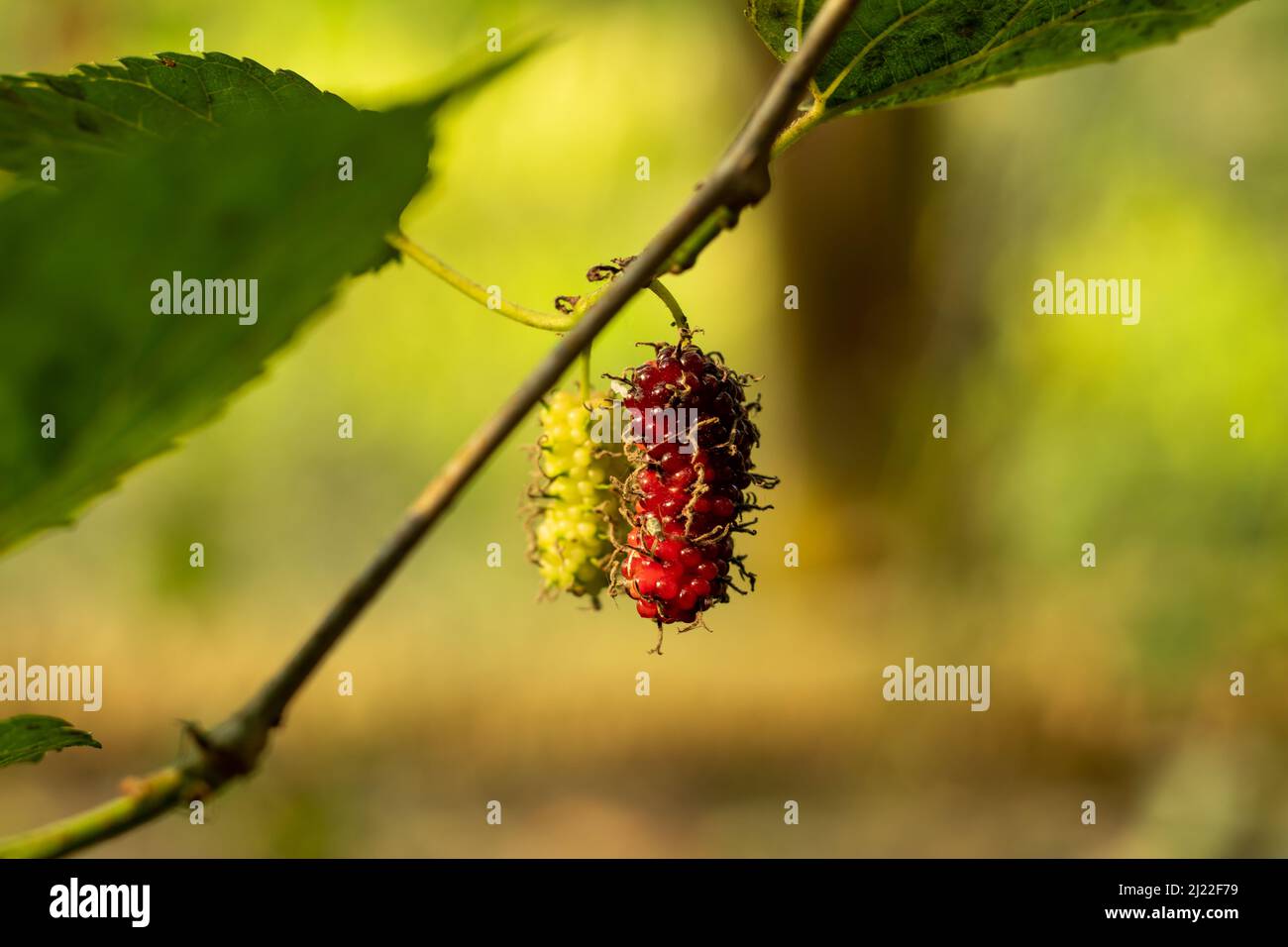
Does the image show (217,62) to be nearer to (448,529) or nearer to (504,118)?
(504,118)

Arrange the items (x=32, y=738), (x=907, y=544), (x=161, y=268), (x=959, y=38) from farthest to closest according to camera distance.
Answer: (x=907, y=544) → (x=959, y=38) → (x=32, y=738) → (x=161, y=268)

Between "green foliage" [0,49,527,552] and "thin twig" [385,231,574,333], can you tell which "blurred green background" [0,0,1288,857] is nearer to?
"thin twig" [385,231,574,333]

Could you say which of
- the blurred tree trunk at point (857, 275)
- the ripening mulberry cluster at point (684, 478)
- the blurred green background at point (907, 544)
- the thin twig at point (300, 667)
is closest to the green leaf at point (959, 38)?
the ripening mulberry cluster at point (684, 478)

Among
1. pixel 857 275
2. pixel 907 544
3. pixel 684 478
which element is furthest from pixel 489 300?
pixel 907 544

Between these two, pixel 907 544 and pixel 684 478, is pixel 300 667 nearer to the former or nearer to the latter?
pixel 684 478

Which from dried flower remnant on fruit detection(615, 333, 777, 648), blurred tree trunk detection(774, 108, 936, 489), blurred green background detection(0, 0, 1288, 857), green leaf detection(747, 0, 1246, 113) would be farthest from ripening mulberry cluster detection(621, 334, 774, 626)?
blurred tree trunk detection(774, 108, 936, 489)
